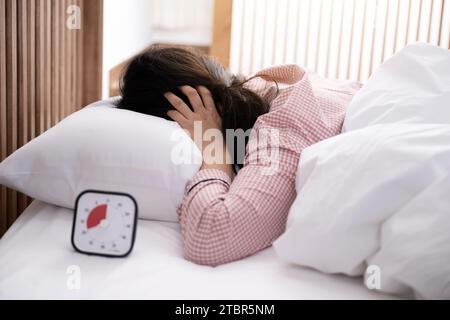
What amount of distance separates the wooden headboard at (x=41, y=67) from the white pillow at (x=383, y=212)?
31.6 inches

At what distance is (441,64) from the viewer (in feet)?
3.96

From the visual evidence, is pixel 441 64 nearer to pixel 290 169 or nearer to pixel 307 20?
pixel 290 169

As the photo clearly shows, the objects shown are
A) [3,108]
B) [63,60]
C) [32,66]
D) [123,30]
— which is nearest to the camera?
[3,108]

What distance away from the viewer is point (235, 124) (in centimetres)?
119

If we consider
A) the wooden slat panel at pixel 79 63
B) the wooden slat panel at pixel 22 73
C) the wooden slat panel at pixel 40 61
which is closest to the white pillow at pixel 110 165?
the wooden slat panel at pixel 22 73

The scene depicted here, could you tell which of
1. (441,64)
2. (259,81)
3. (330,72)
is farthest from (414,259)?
A: (330,72)

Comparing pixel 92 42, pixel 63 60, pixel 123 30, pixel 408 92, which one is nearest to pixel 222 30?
pixel 123 30

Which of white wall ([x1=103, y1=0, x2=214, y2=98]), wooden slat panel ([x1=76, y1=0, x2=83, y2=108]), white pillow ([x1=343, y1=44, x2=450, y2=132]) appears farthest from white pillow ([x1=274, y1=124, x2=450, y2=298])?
white wall ([x1=103, y1=0, x2=214, y2=98])

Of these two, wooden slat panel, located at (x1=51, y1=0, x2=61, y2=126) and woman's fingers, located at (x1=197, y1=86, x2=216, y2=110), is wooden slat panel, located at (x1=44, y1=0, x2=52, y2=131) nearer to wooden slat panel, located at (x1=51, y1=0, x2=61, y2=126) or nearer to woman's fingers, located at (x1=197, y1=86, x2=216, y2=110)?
wooden slat panel, located at (x1=51, y1=0, x2=61, y2=126)

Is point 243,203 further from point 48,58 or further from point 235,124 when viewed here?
point 48,58

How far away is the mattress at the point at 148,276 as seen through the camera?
2.50 feet

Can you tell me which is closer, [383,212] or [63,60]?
[383,212]

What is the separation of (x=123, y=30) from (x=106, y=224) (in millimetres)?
1893

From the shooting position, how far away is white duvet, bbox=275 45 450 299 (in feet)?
2.38
